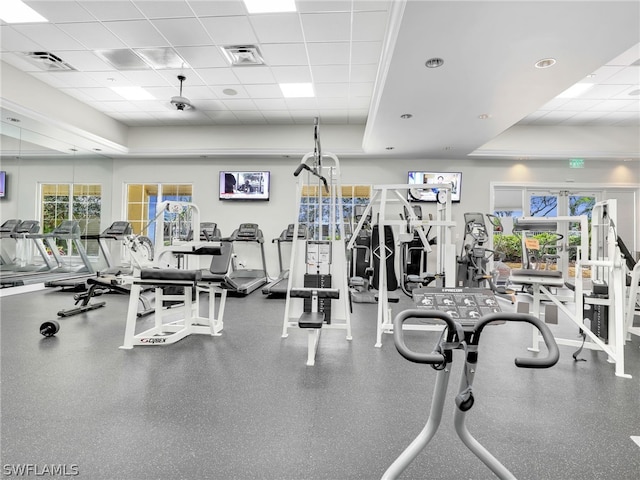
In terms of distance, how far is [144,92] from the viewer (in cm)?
607

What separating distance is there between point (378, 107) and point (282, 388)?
4119 mm

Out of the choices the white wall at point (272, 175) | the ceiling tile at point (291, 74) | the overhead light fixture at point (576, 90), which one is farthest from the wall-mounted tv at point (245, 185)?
the overhead light fixture at point (576, 90)

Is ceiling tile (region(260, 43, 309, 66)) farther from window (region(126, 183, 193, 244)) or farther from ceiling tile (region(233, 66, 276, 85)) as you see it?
window (region(126, 183, 193, 244))

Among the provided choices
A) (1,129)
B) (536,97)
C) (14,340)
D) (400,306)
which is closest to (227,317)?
(14,340)

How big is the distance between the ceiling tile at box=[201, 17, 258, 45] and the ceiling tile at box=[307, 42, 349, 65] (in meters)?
0.82

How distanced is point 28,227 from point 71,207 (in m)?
1.13

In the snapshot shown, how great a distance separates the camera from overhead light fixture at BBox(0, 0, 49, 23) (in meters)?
3.83

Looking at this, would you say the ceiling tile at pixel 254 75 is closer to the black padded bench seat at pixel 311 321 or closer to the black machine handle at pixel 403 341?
the black padded bench seat at pixel 311 321

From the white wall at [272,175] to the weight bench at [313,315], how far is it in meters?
4.60

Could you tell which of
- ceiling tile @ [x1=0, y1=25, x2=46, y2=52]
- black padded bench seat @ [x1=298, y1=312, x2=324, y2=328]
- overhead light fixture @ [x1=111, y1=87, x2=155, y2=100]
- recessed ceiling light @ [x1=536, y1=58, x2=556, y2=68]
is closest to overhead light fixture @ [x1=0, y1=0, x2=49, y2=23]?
ceiling tile @ [x1=0, y1=25, x2=46, y2=52]

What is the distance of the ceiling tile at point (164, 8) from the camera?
12.2 feet

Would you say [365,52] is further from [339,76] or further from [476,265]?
[476,265]

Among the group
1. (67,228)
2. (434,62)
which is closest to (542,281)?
(434,62)

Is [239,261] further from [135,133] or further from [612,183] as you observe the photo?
[612,183]
